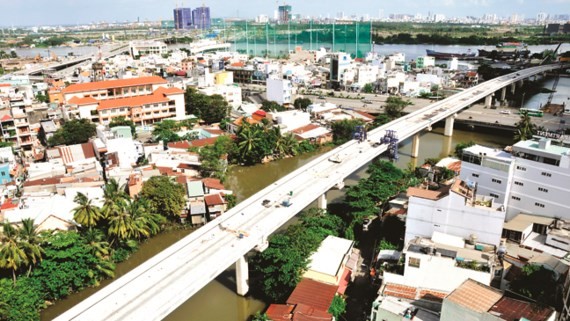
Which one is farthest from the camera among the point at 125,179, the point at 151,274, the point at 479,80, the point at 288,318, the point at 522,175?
the point at 479,80

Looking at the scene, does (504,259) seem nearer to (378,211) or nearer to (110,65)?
(378,211)

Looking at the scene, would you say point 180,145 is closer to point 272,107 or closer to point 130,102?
point 130,102

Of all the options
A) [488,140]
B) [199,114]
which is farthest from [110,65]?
[488,140]

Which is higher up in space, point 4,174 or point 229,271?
point 4,174

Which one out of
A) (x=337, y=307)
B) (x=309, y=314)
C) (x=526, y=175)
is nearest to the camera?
(x=309, y=314)

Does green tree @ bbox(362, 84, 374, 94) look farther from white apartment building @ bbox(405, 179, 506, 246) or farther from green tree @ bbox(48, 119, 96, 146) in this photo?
white apartment building @ bbox(405, 179, 506, 246)

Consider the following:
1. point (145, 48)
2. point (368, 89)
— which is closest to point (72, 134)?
point (368, 89)
